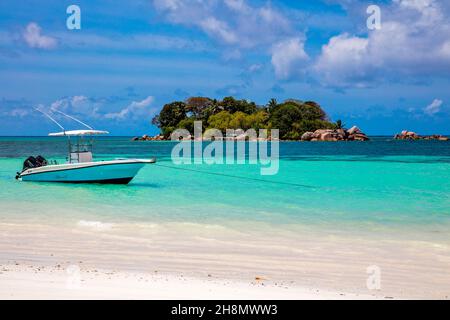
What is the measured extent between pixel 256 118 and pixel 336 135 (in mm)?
19245

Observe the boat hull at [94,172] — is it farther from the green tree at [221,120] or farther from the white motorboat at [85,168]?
the green tree at [221,120]

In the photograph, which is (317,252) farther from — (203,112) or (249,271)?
(203,112)

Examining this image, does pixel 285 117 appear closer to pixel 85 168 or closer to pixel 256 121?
pixel 256 121

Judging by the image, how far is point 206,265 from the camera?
8.91 metres

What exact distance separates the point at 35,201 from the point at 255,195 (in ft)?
26.9

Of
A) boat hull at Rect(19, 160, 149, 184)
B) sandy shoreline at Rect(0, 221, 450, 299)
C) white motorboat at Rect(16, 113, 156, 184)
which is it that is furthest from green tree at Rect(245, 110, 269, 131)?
sandy shoreline at Rect(0, 221, 450, 299)

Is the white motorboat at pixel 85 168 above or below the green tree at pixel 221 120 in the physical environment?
below

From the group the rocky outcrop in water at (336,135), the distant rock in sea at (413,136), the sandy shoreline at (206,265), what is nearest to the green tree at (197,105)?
the rocky outcrop in water at (336,135)

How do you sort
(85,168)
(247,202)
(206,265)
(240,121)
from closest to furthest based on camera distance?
1. (206,265)
2. (247,202)
3. (85,168)
4. (240,121)

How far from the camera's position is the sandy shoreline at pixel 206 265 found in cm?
679

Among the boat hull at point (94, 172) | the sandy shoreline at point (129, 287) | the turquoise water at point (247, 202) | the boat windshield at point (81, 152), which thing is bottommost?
the turquoise water at point (247, 202)

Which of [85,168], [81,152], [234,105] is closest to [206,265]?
[85,168]

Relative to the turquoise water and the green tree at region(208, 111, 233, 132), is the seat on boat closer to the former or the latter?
the turquoise water
